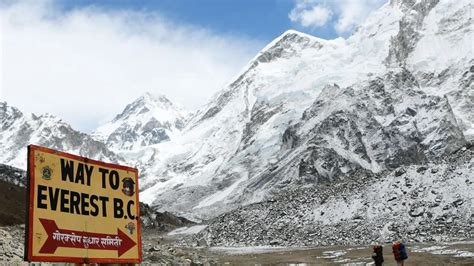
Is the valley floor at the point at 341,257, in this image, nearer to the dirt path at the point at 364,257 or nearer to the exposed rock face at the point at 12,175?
the dirt path at the point at 364,257

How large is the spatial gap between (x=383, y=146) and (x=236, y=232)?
106 meters

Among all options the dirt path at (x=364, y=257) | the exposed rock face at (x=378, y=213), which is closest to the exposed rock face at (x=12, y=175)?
the exposed rock face at (x=378, y=213)

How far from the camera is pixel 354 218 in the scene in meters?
52.1

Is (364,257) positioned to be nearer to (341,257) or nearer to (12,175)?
(341,257)

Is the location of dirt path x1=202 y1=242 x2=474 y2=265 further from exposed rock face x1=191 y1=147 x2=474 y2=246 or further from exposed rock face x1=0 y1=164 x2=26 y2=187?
exposed rock face x1=0 y1=164 x2=26 y2=187

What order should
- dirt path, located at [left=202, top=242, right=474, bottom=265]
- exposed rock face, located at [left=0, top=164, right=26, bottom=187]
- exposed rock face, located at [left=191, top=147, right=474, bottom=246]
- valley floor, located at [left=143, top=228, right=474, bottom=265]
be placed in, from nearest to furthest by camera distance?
dirt path, located at [left=202, top=242, right=474, bottom=265] < valley floor, located at [left=143, top=228, right=474, bottom=265] < exposed rock face, located at [left=191, top=147, right=474, bottom=246] < exposed rock face, located at [left=0, top=164, right=26, bottom=187]

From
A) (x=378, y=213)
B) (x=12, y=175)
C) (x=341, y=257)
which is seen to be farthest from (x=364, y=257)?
(x=12, y=175)

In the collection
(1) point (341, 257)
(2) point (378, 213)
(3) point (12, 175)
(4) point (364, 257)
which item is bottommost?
(4) point (364, 257)

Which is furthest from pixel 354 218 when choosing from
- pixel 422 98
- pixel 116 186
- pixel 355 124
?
pixel 422 98

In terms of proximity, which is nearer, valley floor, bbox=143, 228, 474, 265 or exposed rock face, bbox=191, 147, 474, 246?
valley floor, bbox=143, 228, 474, 265

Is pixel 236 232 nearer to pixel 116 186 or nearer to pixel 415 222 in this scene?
pixel 415 222

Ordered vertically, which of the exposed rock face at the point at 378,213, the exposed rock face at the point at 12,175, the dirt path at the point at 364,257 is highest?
the exposed rock face at the point at 12,175

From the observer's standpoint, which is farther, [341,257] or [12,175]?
[12,175]

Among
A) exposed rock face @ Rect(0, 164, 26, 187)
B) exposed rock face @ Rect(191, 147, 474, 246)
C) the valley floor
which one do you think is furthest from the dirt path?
exposed rock face @ Rect(0, 164, 26, 187)
